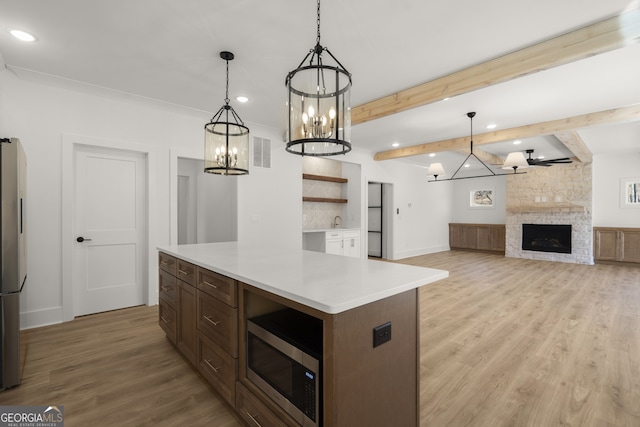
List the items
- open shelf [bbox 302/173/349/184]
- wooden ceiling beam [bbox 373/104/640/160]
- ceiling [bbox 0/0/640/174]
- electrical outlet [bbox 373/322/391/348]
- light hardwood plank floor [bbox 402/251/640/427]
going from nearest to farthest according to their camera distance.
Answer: electrical outlet [bbox 373/322/391/348] < light hardwood plank floor [bbox 402/251/640/427] < ceiling [bbox 0/0/640/174] < wooden ceiling beam [bbox 373/104/640/160] < open shelf [bbox 302/173/349/184]

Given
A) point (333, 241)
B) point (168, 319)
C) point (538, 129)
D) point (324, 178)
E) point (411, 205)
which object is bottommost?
point (168, 319)

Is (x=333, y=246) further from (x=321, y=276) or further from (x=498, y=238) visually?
(x=498, y=238)

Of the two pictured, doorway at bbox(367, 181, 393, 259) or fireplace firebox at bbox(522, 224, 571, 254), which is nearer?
fireplace firebox at bbox(522, 224, 571, 254)

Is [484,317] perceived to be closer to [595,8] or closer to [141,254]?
[595,8]

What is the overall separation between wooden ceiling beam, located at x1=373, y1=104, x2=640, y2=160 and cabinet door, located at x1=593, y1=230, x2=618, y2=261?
4.42 metres

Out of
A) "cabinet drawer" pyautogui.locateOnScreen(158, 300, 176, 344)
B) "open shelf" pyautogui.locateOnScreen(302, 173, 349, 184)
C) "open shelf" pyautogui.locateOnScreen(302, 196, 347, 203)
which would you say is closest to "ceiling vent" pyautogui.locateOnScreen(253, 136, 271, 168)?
"open shelf" pyautogui.locateOnScreen(302, 173, 349, 184)

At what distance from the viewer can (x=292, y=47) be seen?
8.52 feet

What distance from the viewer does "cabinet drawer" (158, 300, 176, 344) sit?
2.52 meters

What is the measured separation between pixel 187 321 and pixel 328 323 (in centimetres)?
158

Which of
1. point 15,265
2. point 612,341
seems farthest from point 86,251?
point 612,341

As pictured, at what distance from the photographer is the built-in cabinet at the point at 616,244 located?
6.80m

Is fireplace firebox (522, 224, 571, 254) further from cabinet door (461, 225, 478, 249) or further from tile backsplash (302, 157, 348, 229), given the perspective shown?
tile backsplash (302, 157, 348, 229)

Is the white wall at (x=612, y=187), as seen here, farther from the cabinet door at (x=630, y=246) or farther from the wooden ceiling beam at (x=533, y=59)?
Answer: the wooden ceiling beam at (x=533, y=59)

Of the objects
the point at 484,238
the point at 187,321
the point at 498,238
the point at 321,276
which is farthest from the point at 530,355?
the point at 484,238
